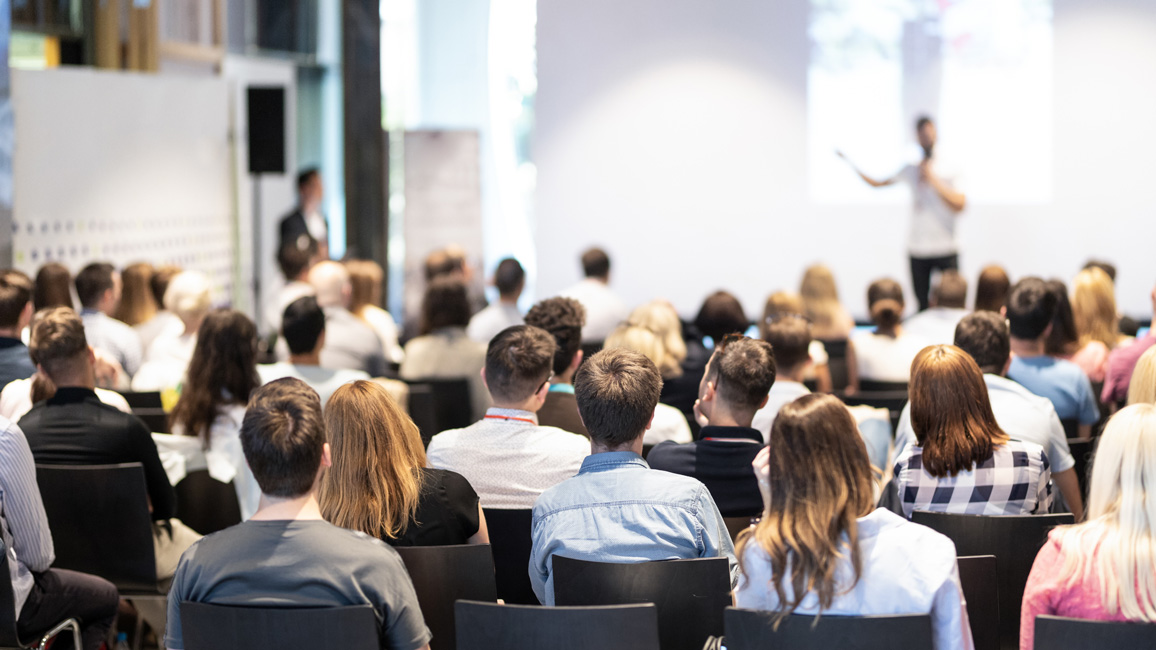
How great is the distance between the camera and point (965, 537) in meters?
2.64

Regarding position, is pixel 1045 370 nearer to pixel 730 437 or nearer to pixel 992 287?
pixel 992 287

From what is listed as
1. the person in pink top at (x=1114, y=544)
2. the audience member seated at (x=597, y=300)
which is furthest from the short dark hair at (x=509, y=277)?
the person in pink top at (x=1114, y=544)

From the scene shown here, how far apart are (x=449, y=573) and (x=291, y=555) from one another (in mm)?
520

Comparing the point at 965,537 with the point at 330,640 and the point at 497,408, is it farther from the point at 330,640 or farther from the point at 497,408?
the point at 330,640

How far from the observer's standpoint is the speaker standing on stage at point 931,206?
838 centimetres

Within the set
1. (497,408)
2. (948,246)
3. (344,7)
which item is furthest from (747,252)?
(497,408)

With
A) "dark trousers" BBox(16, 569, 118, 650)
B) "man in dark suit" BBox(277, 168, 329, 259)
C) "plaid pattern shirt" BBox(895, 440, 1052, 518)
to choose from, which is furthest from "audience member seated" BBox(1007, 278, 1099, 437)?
"man in dark suit" BBox(277, 168, 329, 259)

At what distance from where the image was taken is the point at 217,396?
3764 mm

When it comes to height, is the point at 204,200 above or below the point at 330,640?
above

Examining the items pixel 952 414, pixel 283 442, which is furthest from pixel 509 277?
pixel 283 442

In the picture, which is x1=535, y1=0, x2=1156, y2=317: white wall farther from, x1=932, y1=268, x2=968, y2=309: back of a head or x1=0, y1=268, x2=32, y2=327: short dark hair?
x1=0, y1=268, x2=32, y2=327: short dark hair

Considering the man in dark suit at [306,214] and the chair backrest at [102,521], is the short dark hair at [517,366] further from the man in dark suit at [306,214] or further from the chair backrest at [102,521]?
the man in dark suit at [306,214]

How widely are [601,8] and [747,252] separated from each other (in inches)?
97.3

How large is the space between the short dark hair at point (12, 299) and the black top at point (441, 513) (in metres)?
2.19
